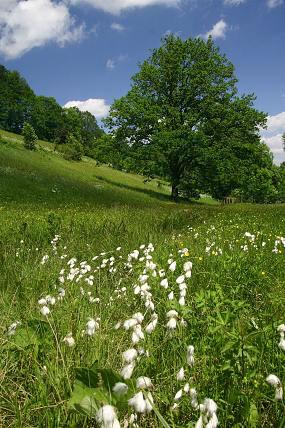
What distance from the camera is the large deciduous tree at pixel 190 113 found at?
39125 millimetres

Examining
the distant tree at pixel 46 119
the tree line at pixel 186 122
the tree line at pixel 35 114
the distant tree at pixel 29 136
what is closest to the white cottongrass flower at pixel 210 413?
the tree line at pixel 186 122

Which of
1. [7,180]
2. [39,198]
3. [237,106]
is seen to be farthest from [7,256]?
[237,106]

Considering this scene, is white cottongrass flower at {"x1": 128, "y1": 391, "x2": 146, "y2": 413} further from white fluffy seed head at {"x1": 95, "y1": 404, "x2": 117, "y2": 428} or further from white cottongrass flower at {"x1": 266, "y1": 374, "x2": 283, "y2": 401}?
white cottongrass flower at {"x1": 266, "y1": 374, "x2": 283, "y2": 401}

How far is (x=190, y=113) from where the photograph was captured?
39312 mm

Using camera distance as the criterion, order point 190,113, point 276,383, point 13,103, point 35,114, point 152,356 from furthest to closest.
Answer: point 13,103 → point 35,114 → point 190,113 → point 152,356 → point 276,383

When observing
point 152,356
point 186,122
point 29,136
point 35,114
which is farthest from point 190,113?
point 35,114

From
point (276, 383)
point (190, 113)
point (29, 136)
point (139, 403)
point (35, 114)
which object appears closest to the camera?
point (139, 403)

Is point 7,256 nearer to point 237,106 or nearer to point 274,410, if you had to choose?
point 274,410

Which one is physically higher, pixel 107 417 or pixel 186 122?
pixel 186 122

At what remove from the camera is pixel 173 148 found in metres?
36.9

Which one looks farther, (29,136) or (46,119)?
(46,119)

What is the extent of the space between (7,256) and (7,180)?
2133 centimetres

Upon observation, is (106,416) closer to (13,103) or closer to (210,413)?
(210,413)

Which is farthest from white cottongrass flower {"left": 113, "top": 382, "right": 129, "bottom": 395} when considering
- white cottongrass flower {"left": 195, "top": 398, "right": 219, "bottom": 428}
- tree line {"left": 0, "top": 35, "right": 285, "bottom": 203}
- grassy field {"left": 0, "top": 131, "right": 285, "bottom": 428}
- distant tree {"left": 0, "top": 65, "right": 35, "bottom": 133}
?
distant tree {"left": 0, "top": 65, "right": 35, "bottom": 133}
